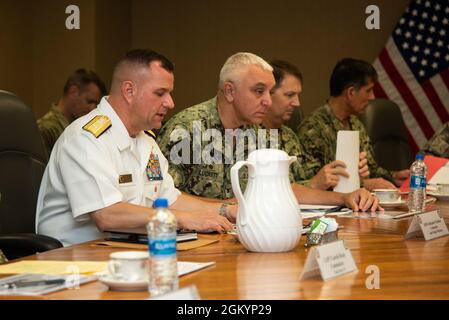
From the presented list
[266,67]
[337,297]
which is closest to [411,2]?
[266,67]

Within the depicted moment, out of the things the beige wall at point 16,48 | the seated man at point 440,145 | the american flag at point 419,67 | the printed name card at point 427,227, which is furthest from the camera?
the american flag at point 419,67

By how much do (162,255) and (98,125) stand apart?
1315 mm

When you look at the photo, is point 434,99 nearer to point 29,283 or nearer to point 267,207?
point 267,207

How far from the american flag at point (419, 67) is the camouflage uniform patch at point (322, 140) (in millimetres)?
2159

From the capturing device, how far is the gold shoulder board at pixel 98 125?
269 centimetres

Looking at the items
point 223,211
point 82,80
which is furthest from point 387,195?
point 82,80

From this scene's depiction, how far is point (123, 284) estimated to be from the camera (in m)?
1.56

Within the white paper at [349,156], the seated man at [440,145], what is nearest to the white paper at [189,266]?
the white paper at [349,156]

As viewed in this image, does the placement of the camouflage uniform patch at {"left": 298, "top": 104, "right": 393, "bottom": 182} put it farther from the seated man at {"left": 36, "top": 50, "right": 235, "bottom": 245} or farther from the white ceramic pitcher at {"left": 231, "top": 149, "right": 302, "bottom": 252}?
the white ceramic pitcher at {"left": 231, "top": 149, "right": 302, "bottom": 252}

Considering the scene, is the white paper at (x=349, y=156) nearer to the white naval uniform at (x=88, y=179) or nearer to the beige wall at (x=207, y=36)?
the white naval uniform at (x=88, y=179)

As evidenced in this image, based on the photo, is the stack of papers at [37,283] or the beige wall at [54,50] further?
the beige wall at [54,50]

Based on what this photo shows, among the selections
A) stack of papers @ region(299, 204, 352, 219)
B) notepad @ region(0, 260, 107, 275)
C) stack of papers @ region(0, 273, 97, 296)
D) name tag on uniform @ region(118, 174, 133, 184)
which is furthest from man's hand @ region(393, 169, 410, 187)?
stack of papers @ region(0, 273, 97, 296)

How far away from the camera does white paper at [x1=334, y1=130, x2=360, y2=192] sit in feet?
11.3

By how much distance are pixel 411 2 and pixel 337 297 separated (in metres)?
5.83
